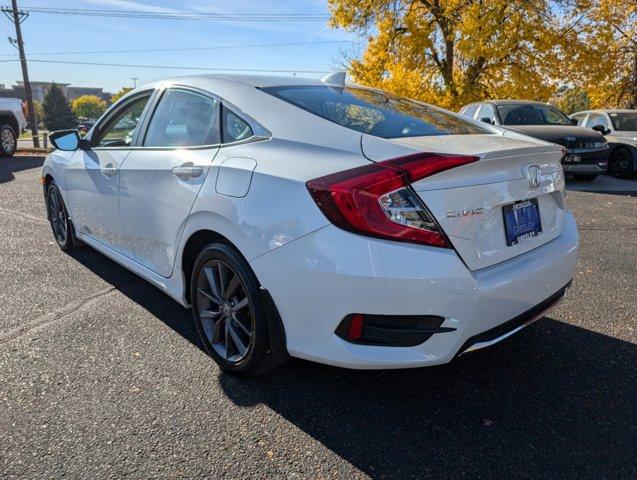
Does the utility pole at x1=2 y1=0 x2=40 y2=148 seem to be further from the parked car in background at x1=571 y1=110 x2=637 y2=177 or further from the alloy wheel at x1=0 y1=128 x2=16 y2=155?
the parked car in background at x1=571 y1=110 x2=637 y2=177

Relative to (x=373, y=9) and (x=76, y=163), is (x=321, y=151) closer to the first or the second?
(x=76, y=163)

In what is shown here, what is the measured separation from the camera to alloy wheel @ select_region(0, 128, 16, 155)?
1334 cm

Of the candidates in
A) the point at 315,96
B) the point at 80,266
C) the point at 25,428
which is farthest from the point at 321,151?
the point at 80,266

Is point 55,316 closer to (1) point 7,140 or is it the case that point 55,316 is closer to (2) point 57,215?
(2) point 57,215

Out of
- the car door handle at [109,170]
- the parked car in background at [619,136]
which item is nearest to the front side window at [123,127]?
the car door handle at [109,170]

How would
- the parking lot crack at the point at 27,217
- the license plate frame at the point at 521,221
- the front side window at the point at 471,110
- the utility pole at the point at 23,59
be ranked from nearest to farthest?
the license plate frame at the point at 521,221
the parking lot crack at the point at 27,217
the front side window at the point at 471,110
the utility pole at the point at 23,59

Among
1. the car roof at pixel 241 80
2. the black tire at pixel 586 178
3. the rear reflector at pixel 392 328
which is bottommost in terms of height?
the black tire at pixel 586 178

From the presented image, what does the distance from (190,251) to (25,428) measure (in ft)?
3.69

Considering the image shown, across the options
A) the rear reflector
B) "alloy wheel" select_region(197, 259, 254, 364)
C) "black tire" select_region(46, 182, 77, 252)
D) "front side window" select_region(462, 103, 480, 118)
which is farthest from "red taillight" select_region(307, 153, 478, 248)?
"front side window" select_region(462, 103, 480, 118)

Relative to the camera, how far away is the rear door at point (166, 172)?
8.79ft

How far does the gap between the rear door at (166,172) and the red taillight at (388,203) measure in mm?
904

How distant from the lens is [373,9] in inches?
757

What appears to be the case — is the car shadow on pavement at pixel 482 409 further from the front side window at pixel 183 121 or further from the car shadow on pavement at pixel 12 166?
the car shadow on pavement at pixel 12 166

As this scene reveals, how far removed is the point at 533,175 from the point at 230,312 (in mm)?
1608
